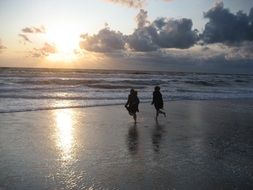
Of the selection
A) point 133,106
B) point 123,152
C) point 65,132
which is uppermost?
point 133,106

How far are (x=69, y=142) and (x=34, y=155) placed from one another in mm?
1863

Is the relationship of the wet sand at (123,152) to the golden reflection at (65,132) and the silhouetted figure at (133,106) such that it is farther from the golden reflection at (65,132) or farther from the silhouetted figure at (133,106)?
the silhouetted figure at (133,106)

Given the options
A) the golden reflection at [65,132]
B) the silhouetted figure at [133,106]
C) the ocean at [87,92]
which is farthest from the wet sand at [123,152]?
the ocean at [87,92]

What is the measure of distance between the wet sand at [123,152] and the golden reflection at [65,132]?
28 millimetres

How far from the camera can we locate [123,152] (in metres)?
9.82

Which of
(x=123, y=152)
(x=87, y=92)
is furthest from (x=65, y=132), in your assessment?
(x=87, y=92)

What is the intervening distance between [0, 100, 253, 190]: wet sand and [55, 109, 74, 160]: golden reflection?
28 mm

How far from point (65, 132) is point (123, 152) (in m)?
3.72

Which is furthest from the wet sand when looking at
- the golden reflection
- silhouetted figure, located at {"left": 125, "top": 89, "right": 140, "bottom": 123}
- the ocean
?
the ocean

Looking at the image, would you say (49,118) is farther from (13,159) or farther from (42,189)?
(42,189)

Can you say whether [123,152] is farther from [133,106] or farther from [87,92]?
[87,92]

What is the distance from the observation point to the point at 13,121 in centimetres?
1501

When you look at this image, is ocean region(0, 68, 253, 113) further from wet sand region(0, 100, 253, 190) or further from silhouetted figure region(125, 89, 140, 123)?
silhouetted figure region(125, 89, 140, 123)

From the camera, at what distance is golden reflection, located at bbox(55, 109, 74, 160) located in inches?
390
